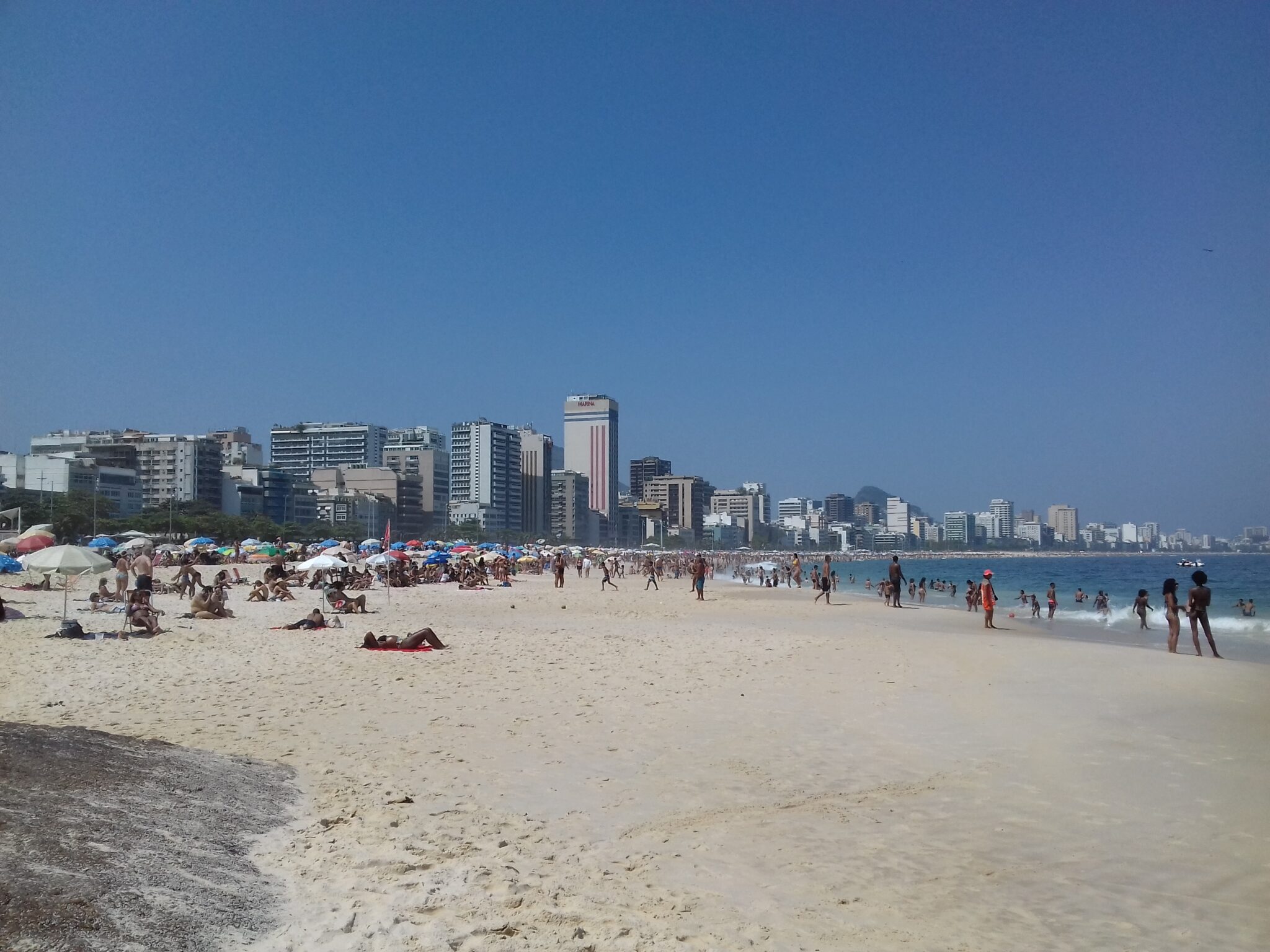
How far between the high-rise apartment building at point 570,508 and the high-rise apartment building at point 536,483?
9.39 ft

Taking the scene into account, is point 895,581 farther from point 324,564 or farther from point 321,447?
point 321,447

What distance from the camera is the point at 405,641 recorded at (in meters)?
14.5

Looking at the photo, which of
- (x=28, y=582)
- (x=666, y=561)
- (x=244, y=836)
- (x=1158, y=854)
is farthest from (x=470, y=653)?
(x=666, y=561)

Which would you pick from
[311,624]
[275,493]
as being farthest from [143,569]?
[275,493]

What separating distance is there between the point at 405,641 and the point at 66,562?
6.53m

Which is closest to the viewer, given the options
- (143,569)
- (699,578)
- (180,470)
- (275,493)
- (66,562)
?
(66,562)

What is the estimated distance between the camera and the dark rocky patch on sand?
331cm

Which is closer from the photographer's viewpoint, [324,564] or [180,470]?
[324,564]

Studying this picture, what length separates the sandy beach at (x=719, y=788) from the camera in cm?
443

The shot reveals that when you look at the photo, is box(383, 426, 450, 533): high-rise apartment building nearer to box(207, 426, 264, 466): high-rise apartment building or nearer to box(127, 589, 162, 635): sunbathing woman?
box(207, 426, 264, 466): high-rise apartment building

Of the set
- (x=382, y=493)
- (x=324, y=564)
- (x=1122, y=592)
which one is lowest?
(x=1122, y=592)

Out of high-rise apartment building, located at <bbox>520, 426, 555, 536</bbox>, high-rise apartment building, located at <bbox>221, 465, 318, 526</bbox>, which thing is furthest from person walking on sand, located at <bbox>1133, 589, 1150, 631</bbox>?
high-rise apartment building, located at <bbox>520, 426, 555, 536</bbox>

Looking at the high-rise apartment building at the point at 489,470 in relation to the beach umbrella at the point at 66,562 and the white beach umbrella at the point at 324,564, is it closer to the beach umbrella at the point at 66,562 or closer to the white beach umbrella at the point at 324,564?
the white beach umbrella at the point at 324,564

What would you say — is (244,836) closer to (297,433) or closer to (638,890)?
(638,890)
